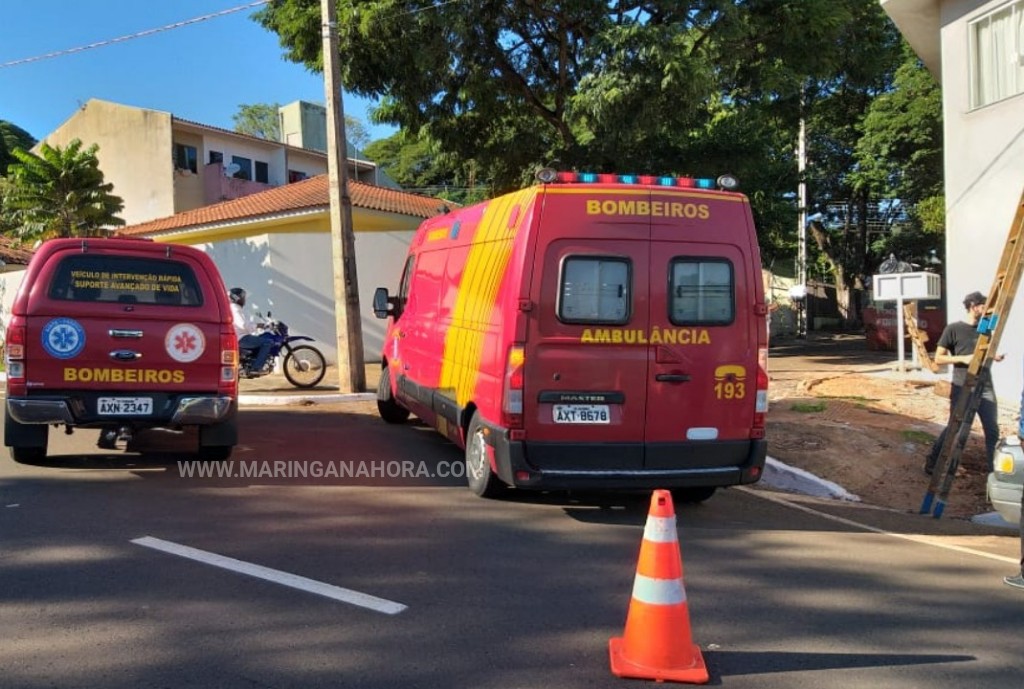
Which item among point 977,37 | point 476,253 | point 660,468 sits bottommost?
point 660,468

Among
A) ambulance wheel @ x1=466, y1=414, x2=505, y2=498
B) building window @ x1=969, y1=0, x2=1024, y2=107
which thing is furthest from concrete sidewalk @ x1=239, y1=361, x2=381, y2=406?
building window @ x1=969, y1=0, x2=1024, y2=107

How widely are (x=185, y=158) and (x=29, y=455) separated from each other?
2706 cm

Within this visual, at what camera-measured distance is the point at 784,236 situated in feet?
88.3

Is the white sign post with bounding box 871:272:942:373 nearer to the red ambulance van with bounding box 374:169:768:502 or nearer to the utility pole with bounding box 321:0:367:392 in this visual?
the utility pole with bounding box 321:0:367:392

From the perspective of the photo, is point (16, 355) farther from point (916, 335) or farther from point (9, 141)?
point (9, 141)

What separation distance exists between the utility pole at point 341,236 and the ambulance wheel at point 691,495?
6789 millimetres

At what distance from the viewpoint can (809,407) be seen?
11180mm

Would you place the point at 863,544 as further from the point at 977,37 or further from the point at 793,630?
the point at 977,37

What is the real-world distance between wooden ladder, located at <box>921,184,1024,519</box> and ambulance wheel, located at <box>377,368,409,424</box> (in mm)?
5859

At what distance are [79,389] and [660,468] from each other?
4.65 meters

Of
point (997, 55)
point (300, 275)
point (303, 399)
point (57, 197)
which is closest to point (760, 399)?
point (303, 399)

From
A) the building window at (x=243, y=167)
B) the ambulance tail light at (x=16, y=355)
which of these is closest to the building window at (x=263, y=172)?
the building window at (x=243, y=167)

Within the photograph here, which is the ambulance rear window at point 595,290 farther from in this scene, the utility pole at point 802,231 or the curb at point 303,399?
the utility pole at point 802,231

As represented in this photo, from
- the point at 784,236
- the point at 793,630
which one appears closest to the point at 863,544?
the point at 793,630
